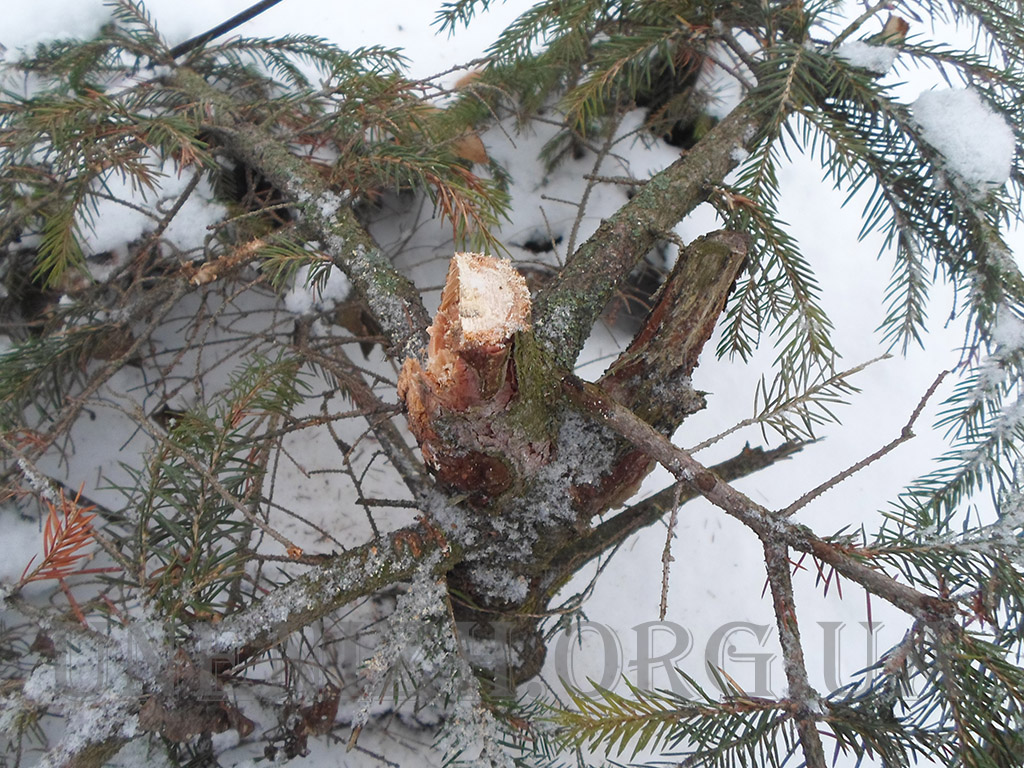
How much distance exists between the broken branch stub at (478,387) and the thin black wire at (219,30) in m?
0.89

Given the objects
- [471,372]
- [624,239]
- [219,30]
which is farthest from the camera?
[219,30]

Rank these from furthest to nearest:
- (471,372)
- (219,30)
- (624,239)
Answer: (219,30), (624,239), (471,372)

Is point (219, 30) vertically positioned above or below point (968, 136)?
above

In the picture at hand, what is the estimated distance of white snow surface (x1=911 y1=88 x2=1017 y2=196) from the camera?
855mm

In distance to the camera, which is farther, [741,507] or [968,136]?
[968,136]

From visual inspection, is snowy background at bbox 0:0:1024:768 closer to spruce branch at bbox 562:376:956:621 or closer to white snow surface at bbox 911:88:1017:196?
white snow surface at bbox 911:88:1017:196

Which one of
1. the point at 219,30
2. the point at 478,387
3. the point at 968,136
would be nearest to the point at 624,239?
the point at 478,387

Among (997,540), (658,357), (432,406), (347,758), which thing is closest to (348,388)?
(432,406)

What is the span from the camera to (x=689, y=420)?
51.3 inches

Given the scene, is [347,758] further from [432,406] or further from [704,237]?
[704,237]

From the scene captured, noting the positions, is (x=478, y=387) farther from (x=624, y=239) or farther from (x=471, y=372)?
(x=624, y=239)

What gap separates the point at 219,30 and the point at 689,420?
1.13 meters

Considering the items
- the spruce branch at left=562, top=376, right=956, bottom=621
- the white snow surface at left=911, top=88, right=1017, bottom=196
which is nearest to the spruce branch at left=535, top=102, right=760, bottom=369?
the spruce branch at left=562, top=376, right=956, bottom=621

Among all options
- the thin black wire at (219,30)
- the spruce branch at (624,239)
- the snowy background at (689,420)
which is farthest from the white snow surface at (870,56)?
the thin black wire at (219,30)
